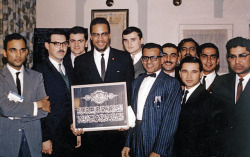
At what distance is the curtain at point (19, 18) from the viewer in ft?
18.8

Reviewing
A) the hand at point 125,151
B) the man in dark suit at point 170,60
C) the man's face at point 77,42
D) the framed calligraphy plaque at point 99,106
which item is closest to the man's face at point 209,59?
the man in dark suit at point 170,60

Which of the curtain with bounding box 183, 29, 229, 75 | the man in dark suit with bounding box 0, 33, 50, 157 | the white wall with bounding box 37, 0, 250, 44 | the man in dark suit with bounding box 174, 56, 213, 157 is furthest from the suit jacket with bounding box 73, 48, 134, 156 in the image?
the curtain with bounding box 183, 29, 229, 75

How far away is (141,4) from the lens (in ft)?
22.0

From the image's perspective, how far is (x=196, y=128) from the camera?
300 cm

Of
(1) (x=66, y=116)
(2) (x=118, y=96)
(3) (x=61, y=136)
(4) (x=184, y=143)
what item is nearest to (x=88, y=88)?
(2) (x=118, y=96)

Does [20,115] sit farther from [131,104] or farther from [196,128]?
[196,128]

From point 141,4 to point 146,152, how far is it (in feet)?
15.5

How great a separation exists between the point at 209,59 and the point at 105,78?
6.44ft

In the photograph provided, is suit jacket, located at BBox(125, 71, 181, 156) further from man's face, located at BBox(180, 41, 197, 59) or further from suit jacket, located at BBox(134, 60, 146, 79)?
man's face, located at BBox(180, 41, 197, 59)

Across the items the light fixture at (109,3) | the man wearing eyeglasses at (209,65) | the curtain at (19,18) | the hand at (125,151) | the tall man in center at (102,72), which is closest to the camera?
the hand at (125,151)

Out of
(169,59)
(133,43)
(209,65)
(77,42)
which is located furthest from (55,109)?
(209,65)

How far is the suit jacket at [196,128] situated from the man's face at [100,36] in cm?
154

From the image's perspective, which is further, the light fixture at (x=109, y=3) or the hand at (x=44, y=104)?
the light fixture at (x=109, y=3)

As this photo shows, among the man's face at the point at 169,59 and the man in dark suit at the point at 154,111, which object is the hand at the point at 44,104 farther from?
the man's face at the point at 169,59
